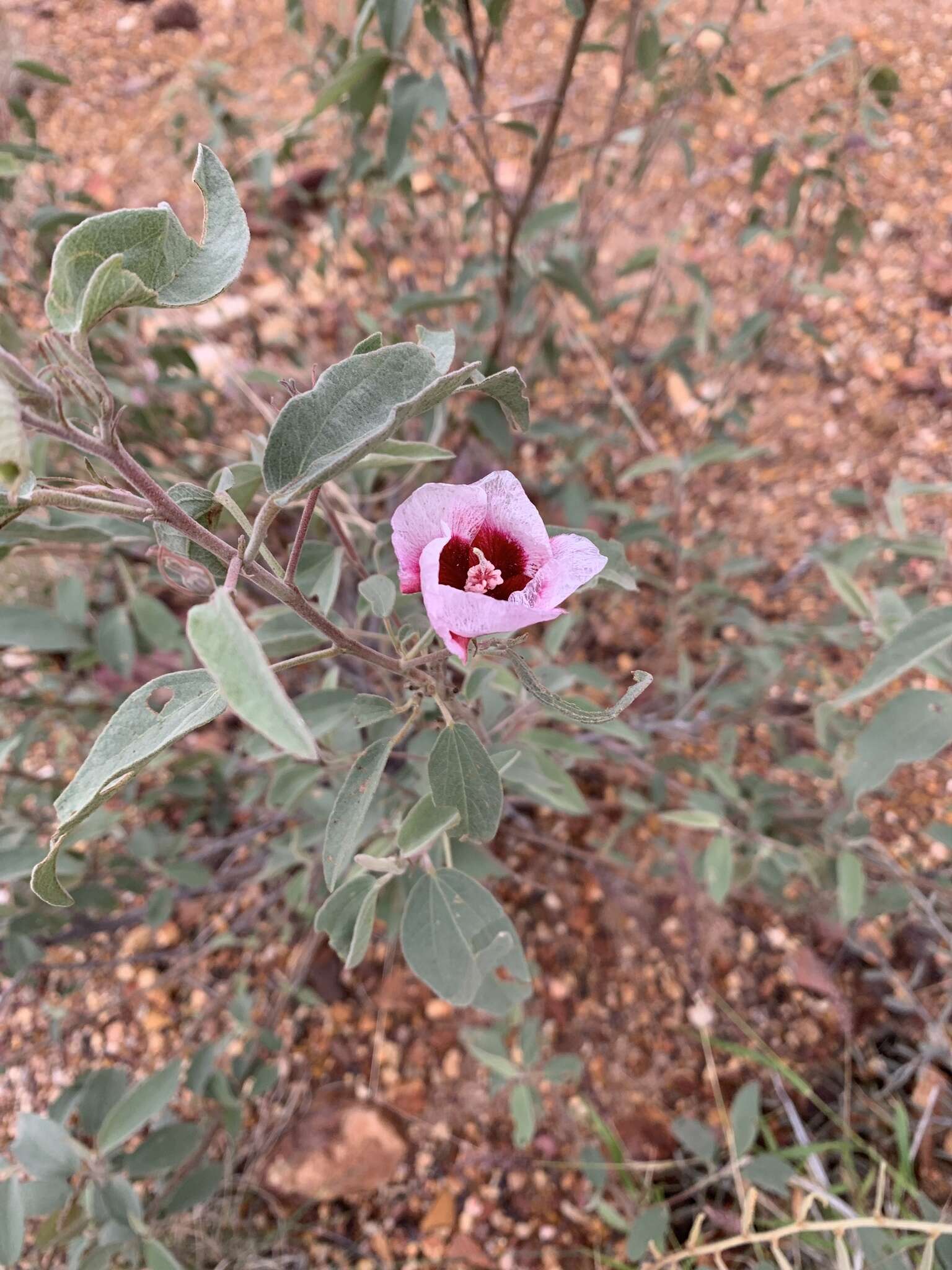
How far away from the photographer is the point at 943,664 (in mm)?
884

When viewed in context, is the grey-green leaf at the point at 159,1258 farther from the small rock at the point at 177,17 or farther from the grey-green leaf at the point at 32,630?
the small rock at the point at 177,17

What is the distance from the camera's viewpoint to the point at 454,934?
699 mm

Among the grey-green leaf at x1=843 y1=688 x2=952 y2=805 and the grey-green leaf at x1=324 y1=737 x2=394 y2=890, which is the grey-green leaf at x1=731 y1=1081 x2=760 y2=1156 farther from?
the grey-green leaf at x1=324 y1=737 x2=394 y2=890

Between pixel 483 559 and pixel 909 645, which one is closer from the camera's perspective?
pixel 483 559

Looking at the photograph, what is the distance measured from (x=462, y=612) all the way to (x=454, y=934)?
0.37 m

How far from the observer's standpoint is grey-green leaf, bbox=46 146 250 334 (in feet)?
1.32

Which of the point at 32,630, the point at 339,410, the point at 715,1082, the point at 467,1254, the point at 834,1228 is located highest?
the point at 339,410

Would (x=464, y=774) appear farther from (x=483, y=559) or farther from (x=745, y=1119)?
(x=745, y=1119)

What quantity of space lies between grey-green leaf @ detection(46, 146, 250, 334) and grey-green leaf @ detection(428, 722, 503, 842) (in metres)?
0.34

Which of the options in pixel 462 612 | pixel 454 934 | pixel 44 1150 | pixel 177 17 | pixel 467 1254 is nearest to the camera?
pixel 462 612

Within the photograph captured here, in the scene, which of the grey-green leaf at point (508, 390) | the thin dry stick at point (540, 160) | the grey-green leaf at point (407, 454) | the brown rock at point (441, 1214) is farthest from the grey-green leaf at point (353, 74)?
the brown rock at point (441, 1214)

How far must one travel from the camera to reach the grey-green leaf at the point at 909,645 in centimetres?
76

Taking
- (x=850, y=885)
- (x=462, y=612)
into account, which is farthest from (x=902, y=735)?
(x=462, y=612)

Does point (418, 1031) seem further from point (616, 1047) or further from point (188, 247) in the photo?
point (188, 247)
